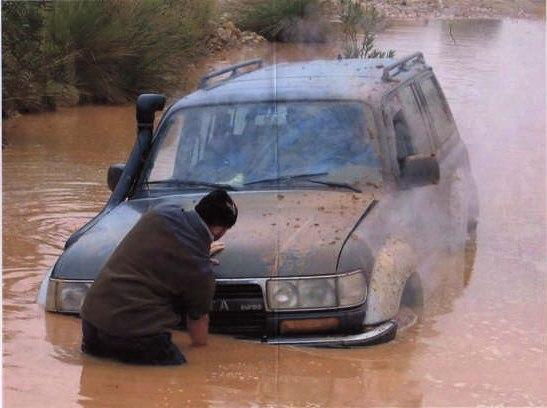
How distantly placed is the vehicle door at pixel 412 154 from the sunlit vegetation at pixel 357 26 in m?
4.94

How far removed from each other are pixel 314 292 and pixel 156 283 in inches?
31.4

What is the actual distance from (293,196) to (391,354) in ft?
3.56

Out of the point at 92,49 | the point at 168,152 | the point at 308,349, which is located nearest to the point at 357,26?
the point at 92,49

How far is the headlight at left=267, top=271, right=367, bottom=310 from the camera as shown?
5582 millimetres

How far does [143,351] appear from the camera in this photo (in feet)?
17.7

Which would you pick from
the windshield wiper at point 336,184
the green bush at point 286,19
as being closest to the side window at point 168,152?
the windshield wiper at point 336,184

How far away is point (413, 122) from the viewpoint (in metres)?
7.56

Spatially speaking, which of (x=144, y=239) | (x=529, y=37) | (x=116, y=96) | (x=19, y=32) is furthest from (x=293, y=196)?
(x=529, y=37)

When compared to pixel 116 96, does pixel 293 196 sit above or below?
above

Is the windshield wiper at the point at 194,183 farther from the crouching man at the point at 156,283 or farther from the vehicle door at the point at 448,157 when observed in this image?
the vehicle door at the point at 448,157

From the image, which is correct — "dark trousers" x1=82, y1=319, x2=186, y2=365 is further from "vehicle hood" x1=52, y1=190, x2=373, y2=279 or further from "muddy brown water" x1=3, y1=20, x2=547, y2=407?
"vehicle hood" x1=52, y1=190, x2=373, y2=279

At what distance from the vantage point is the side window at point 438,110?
323 inches

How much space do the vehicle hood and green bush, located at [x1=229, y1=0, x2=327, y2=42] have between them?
7.96m

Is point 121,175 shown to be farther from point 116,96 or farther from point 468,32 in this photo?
point 468,32
